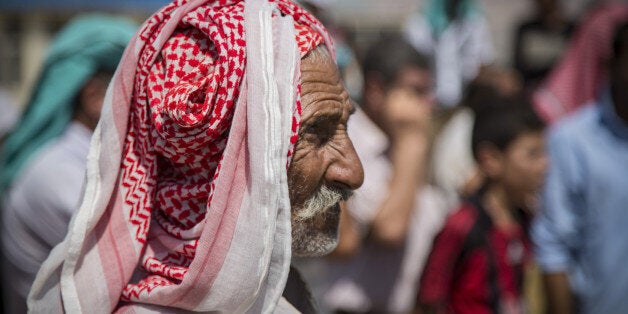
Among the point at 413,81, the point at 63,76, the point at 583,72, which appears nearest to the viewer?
the point at 63,76

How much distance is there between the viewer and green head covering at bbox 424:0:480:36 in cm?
802

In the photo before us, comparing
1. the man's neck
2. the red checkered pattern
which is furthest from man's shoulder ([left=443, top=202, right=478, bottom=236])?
the red checkered pattern

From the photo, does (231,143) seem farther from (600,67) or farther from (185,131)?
(600,67)

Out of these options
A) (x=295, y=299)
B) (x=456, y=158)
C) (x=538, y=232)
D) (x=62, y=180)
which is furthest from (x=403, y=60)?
(x=295, y=299)

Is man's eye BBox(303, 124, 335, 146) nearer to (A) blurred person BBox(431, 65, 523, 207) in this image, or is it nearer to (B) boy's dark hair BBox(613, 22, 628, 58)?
(B) boy's dark hair BBox(613, 22, 628, 58)

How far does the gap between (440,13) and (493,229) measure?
4139mm

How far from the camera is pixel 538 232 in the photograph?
468 cm

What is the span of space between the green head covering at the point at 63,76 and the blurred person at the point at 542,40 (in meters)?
4.16

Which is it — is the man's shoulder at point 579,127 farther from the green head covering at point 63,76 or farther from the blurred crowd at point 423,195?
the green head covering at point 63,76

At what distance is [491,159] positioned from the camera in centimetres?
469

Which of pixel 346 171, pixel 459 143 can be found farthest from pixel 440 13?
pixel 346 171

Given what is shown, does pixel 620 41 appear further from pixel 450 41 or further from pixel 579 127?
pixel 450 41

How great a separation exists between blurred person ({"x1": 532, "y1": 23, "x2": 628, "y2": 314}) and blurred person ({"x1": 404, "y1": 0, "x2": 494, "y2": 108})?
→ 323 cm

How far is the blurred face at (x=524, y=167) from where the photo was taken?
15.1 ft
